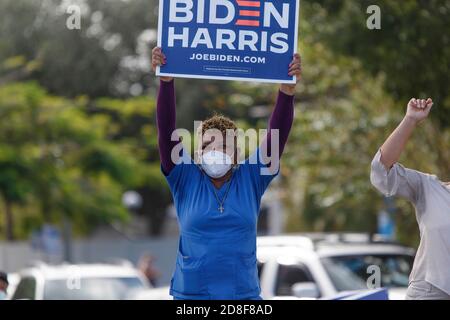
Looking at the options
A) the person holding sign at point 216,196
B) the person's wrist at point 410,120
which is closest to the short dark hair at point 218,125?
the person holding sign at point 216,196

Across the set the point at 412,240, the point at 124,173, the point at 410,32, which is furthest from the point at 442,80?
the point at 124,173

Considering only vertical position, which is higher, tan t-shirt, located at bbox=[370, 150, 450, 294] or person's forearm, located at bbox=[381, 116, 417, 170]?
person's forearm, located at bbox=[381, 116, 417, 170]

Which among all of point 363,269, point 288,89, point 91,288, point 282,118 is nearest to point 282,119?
point 282,118

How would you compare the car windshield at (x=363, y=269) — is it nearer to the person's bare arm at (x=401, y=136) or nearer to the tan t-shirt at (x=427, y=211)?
the tan t-shirt at (x=427, y=211)

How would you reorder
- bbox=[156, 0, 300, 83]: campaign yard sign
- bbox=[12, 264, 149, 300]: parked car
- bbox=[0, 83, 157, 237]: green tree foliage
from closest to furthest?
bbox=[156, 0, 300, 83]: campaign yard sign → bbox=[12, 264, 149, 300]: parked car → bbox=[0, 83, 157, 237]: green tree foliage

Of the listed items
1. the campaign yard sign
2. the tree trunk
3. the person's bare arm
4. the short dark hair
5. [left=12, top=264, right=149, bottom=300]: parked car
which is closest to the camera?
the short dark hair

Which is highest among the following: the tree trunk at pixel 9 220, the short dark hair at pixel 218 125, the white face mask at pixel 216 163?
the short dark hair at pixel 218 125

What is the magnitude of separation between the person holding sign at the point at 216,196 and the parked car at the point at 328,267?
189 inches

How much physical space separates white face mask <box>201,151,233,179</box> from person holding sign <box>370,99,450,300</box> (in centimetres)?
76

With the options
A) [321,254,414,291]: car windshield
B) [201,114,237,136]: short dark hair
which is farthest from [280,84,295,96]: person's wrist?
[321,254,414,291]: car windshield

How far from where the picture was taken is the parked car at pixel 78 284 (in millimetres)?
11711

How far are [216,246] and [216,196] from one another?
26 cm

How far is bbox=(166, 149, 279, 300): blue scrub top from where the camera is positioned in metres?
4.66

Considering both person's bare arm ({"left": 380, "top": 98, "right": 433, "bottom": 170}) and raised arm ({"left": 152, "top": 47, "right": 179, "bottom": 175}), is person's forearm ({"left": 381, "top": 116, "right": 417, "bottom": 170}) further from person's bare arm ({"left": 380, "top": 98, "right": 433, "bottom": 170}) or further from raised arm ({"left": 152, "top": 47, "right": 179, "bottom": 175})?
raised arm ({"left": 152, "top": 47, "right": 179, "bottom": 175})
